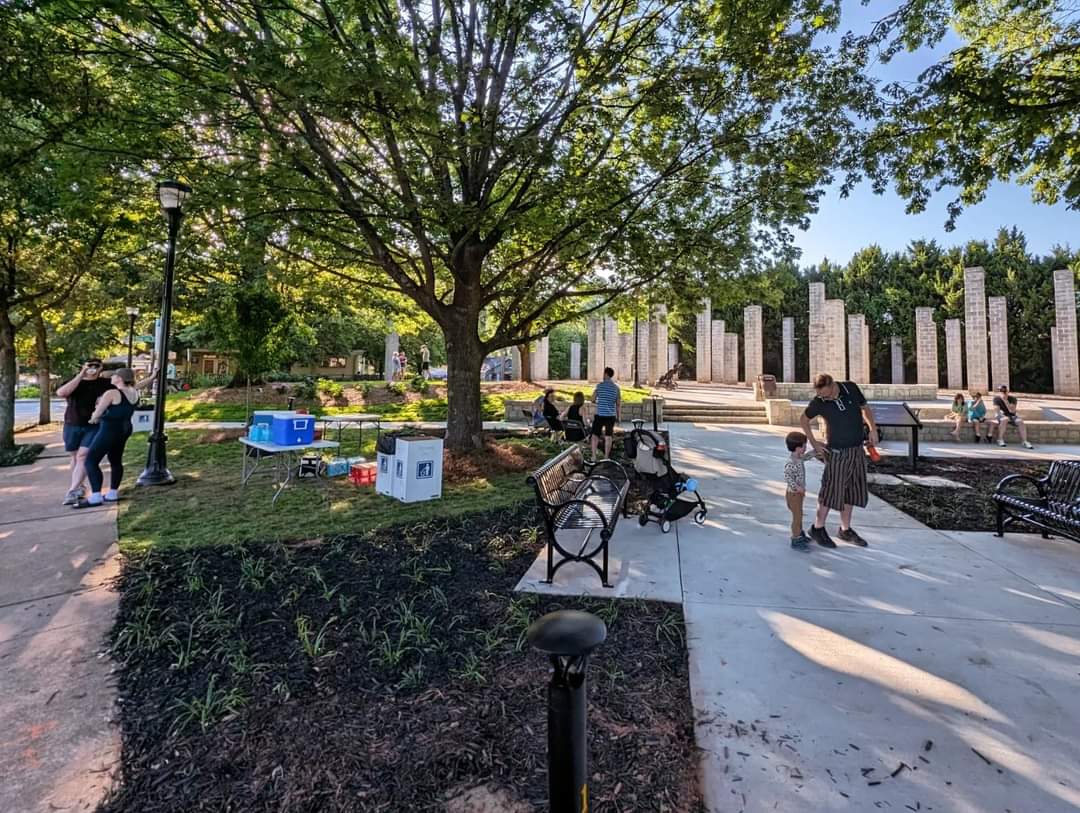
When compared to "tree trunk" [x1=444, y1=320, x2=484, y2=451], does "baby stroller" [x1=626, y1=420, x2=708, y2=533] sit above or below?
below

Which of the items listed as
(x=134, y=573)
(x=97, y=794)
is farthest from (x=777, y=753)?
(x=134, y=573)

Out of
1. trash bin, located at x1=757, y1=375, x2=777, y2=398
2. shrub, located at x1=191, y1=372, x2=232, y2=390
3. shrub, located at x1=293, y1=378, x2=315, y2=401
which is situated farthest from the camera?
shrub, located at x1=191, y1=372, x2=232, y2=390

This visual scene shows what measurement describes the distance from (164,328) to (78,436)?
170 cm

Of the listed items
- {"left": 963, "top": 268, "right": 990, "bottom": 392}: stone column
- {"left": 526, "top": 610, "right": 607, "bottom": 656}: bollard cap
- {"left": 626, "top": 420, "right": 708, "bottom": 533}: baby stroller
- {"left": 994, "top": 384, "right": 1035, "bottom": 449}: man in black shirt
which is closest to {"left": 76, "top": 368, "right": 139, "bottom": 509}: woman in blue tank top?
{"left": 626, "top": 420, "right": 708, "bottom": 533}: baby stroller

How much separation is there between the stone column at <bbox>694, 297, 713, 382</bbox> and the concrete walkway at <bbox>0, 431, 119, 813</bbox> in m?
31.7

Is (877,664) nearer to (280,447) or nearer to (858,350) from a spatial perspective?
(280,447)

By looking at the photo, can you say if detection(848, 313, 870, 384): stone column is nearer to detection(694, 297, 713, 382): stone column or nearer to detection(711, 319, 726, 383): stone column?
detection(711, 319, 726, 383): stone column

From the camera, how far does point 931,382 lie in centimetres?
2709

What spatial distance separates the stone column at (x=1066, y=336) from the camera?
A: 77.3 feet

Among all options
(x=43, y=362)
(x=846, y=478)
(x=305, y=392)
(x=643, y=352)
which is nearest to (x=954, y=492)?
(x=846, y=478)

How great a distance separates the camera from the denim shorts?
6.35 metres

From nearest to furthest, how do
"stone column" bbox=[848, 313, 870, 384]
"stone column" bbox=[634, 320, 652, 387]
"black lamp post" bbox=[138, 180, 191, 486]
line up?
1. "black lamp post" bbox=[138, 180, 191, 486]
2. "stone column" bbox=[848, 313, 870, 384]
3. "stone column" bbox=[634, 320, 652, 387]

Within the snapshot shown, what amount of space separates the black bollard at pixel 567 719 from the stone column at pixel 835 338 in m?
28.2

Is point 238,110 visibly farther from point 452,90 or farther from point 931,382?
point 931,382
